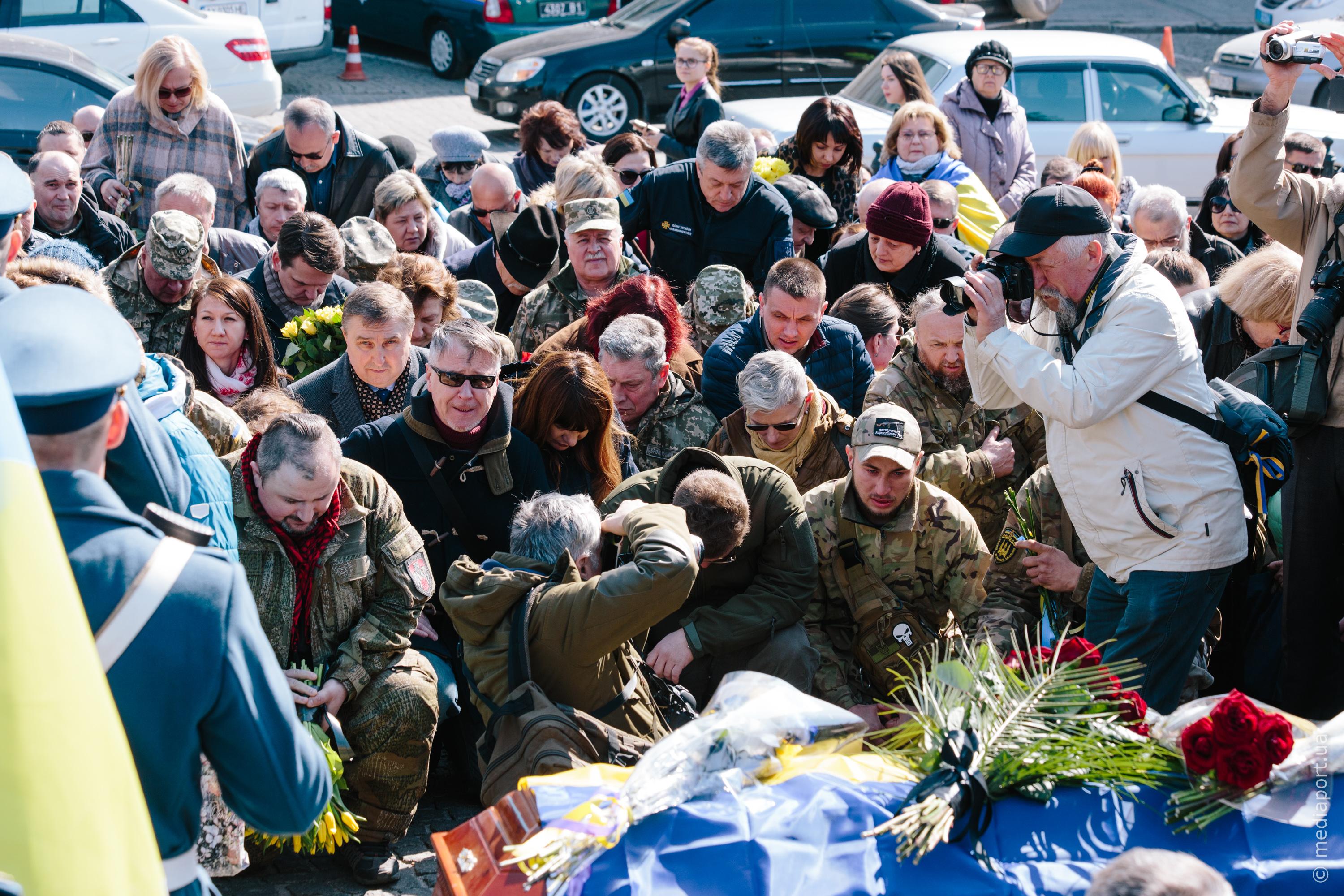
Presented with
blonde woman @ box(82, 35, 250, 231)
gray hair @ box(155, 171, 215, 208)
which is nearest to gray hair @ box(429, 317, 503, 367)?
gray hair @ box(155, 171, 215, 208)

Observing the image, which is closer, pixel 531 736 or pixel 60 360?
pixel 60 360

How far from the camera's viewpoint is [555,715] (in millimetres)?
3312

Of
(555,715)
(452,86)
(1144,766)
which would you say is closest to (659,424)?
(555,715)

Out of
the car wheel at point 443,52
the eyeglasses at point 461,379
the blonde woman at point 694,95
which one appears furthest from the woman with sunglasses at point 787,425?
the car wheel at point 443,52

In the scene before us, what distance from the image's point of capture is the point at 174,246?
5.30 m

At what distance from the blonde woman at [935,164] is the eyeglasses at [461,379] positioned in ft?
12.1

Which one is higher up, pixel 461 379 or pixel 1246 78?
pixel 1246 78

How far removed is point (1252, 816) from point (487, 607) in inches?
76.9

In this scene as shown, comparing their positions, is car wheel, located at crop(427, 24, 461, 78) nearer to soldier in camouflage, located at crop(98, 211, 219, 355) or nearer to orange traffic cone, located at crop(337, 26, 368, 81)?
orange traffic cone, located at crop(337, 26, 368, 81)

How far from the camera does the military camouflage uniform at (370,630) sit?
399cm

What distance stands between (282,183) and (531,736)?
4201 millimetres

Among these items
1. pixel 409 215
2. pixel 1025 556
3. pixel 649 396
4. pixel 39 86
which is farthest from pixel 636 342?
pixel 39 86

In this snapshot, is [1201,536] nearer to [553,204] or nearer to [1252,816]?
[1252,816]

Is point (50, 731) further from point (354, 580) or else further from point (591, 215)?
point (591, 215)
